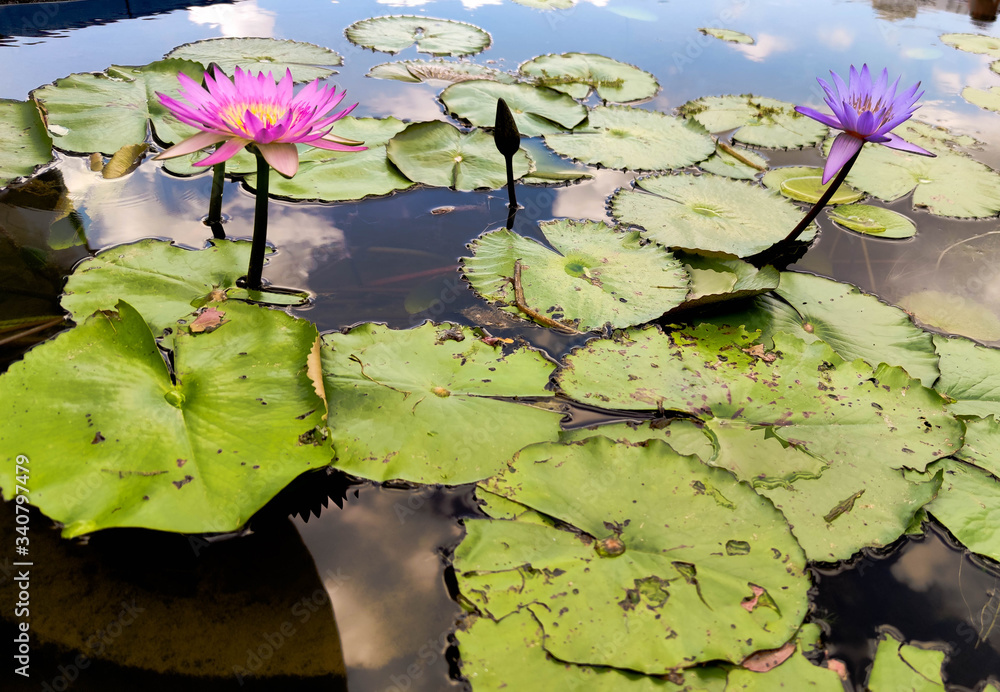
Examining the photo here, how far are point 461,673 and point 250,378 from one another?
97cm

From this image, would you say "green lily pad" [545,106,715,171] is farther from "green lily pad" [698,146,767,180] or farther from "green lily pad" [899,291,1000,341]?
"green lily pad" [899,291,1000,341]

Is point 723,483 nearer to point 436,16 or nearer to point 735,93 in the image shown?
point 735,93

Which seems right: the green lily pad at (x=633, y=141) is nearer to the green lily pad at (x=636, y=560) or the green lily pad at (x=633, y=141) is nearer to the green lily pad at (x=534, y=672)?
the green lily pad at (x=636, y=560)

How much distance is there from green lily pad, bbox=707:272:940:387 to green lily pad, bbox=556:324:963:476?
15 cm

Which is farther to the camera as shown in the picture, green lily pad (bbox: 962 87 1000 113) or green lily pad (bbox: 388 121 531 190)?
green lily pad (bbox: 962 87 1000 113)

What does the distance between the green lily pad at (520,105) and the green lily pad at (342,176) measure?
2.07ft

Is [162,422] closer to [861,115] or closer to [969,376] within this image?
[861,115]

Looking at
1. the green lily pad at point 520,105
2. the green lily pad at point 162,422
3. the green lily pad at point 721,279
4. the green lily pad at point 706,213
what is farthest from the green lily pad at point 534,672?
the green lily pad at point 520,105

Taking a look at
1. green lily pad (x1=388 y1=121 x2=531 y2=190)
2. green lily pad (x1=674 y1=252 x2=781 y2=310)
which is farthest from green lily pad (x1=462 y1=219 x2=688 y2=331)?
green lily pad (x1=388 y1=121 x2=531 y2=190)

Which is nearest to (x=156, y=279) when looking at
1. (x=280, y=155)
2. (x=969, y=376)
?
(x=280, y=155)

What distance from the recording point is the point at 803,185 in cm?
313

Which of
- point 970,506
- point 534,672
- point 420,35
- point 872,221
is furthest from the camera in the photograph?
point 420,35

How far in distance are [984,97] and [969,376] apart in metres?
3.97

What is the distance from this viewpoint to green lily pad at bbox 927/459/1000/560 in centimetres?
152
